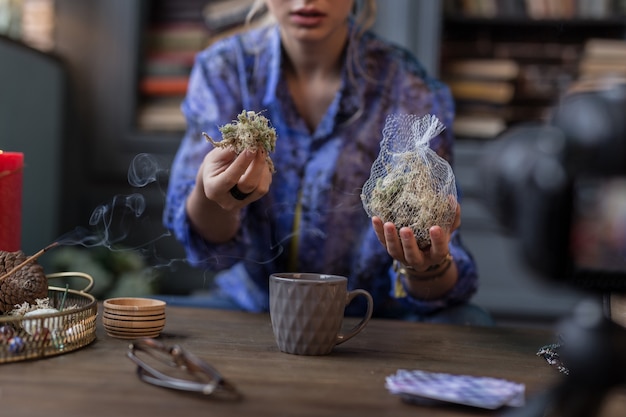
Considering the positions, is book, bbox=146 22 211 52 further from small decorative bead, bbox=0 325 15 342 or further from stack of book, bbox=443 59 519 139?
small decorative bead, bbox=0 325 15 342

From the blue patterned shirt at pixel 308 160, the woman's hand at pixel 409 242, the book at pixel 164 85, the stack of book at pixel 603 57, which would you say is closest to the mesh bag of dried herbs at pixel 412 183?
the woman's hand at pixel 409 242

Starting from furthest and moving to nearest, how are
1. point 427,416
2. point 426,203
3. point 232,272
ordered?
point 232,272 → point 426,203 → point 427,416

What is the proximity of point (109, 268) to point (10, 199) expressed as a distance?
1.70 meters

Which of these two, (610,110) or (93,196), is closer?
(610,110)

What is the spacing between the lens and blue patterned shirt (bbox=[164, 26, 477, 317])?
157cm

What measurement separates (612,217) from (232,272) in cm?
120

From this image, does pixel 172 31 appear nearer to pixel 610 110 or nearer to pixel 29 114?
pixel 29 114

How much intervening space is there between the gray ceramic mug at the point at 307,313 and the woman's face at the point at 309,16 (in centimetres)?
72

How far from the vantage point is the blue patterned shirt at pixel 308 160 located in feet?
5.16

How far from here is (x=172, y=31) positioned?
→ 3123 mm

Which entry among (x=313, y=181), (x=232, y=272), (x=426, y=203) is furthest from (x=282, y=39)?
(x=426, y=203)

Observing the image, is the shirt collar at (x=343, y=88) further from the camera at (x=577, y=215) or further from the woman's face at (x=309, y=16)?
the camera at (x=577, y=215)

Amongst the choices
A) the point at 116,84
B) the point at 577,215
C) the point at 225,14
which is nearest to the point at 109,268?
the point at 116,84

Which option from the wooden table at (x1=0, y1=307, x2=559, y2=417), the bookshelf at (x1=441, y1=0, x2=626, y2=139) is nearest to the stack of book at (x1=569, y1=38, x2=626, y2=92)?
the bookshelf at (x1=441, y1=0, x2=626, y2=139)
